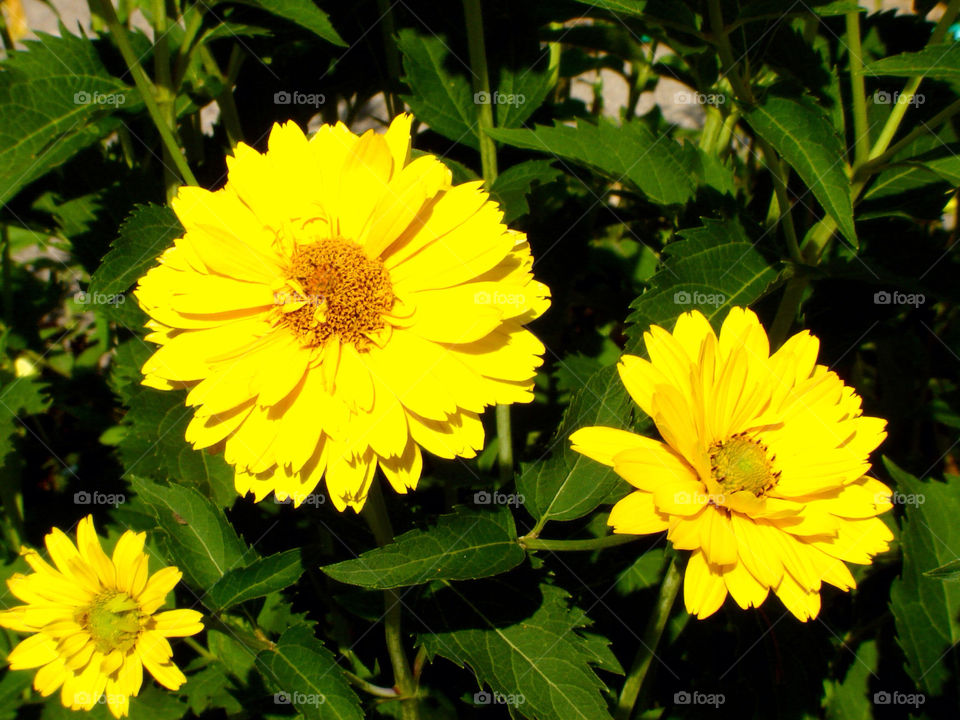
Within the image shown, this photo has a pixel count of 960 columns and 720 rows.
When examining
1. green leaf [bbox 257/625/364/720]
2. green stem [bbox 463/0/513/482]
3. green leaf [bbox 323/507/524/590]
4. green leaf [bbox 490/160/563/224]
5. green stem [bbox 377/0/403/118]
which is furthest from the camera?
green stem [bbox 377/0/403/118]

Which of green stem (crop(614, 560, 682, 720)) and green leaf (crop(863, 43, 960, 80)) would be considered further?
green stem (crop(614, 560, 682, 720))

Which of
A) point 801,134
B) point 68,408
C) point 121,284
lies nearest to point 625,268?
point 801,134

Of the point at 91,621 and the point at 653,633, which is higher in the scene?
the point at 91,621

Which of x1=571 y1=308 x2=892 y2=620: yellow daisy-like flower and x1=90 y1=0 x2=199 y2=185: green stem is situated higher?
x1=90 y1=0 x2=199 y2=185: green stem

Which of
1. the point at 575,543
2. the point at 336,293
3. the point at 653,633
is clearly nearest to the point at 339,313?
the point at 336,293

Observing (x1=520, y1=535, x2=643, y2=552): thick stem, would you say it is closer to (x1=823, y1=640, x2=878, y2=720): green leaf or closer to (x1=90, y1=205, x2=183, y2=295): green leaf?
(x1=90, y1=205, x2=183, y2=295): green leaf

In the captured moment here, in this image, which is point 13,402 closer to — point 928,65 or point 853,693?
point 928,65

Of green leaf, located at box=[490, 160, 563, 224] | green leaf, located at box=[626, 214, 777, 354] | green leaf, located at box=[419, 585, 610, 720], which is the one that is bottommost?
green leaf, located at box=[419, 585, 610, 720]

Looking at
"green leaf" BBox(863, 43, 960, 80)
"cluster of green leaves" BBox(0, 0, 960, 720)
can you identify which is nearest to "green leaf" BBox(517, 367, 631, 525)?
"cluster of green leaves" BBox(0, 0, 960, 720)
